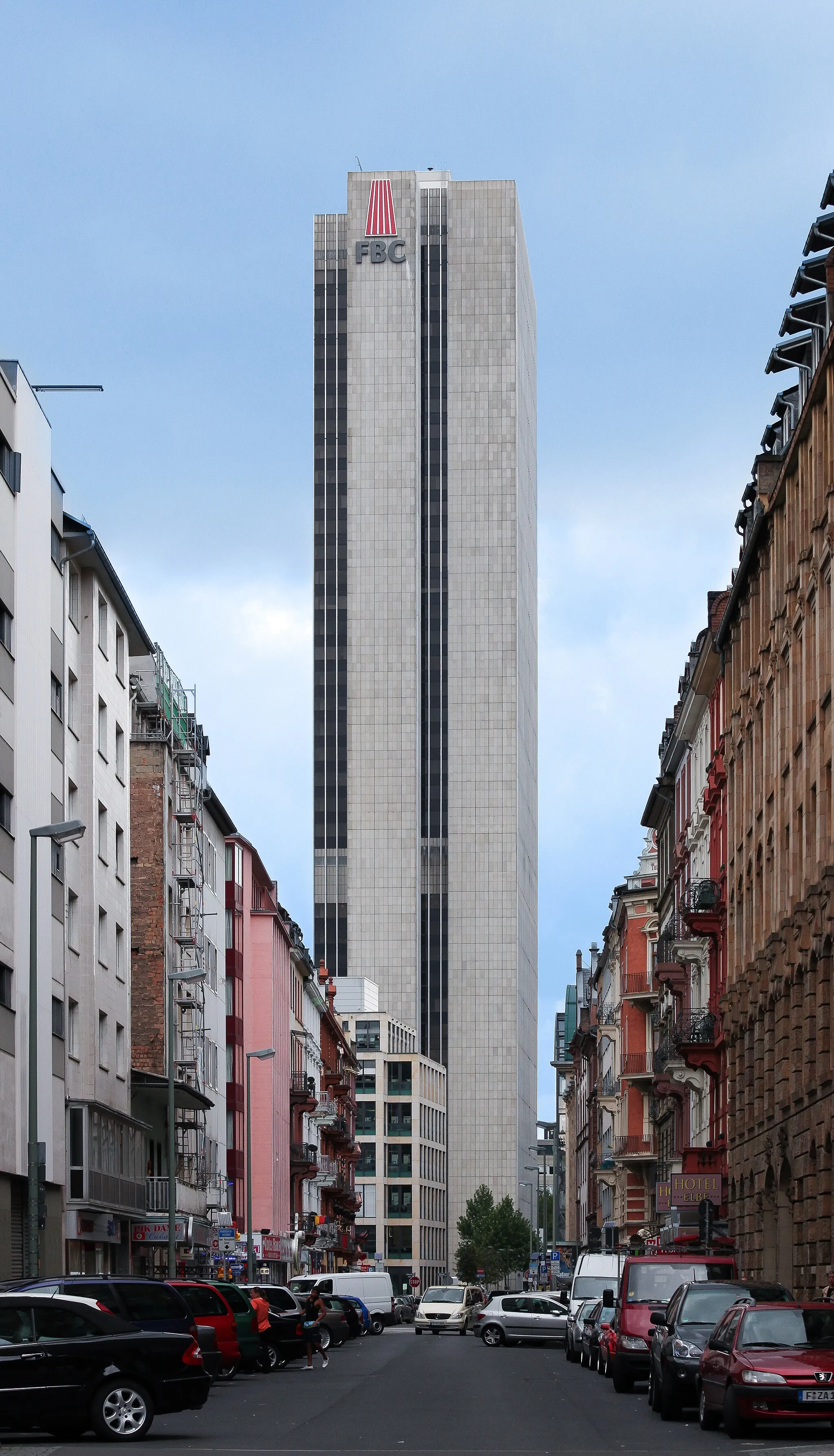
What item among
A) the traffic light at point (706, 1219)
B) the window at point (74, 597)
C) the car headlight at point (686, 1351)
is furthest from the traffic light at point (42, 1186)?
the window at point (74, 597)

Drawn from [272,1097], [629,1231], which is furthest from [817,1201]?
[272,1097]

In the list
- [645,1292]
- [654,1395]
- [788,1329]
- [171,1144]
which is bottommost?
[654,1395]

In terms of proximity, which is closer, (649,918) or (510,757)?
(649,918)

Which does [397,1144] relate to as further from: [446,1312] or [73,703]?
[73,703]

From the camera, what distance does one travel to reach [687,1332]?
27.2 meters

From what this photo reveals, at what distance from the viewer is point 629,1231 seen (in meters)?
91.3

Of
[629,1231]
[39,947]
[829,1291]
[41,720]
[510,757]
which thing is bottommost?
[629,1231]

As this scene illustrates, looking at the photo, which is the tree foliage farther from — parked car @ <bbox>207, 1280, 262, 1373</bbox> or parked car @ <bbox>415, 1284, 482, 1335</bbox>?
parked car @ <bbox>207, 1280, 262, 1373</bbox>

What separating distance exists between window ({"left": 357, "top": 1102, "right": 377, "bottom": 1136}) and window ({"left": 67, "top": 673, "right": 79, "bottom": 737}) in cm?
12830

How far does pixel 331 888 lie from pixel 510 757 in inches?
692

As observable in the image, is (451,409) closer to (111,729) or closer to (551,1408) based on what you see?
(111,729)

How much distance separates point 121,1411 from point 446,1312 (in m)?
66.1

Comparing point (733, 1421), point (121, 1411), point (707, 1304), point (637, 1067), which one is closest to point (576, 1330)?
point (707, 1304)

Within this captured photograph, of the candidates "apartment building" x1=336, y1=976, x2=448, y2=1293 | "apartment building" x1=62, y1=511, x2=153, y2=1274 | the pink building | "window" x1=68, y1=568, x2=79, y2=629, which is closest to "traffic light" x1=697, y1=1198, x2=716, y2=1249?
"apartment building" x1=62, y1=511, x2=153, y2=1274
